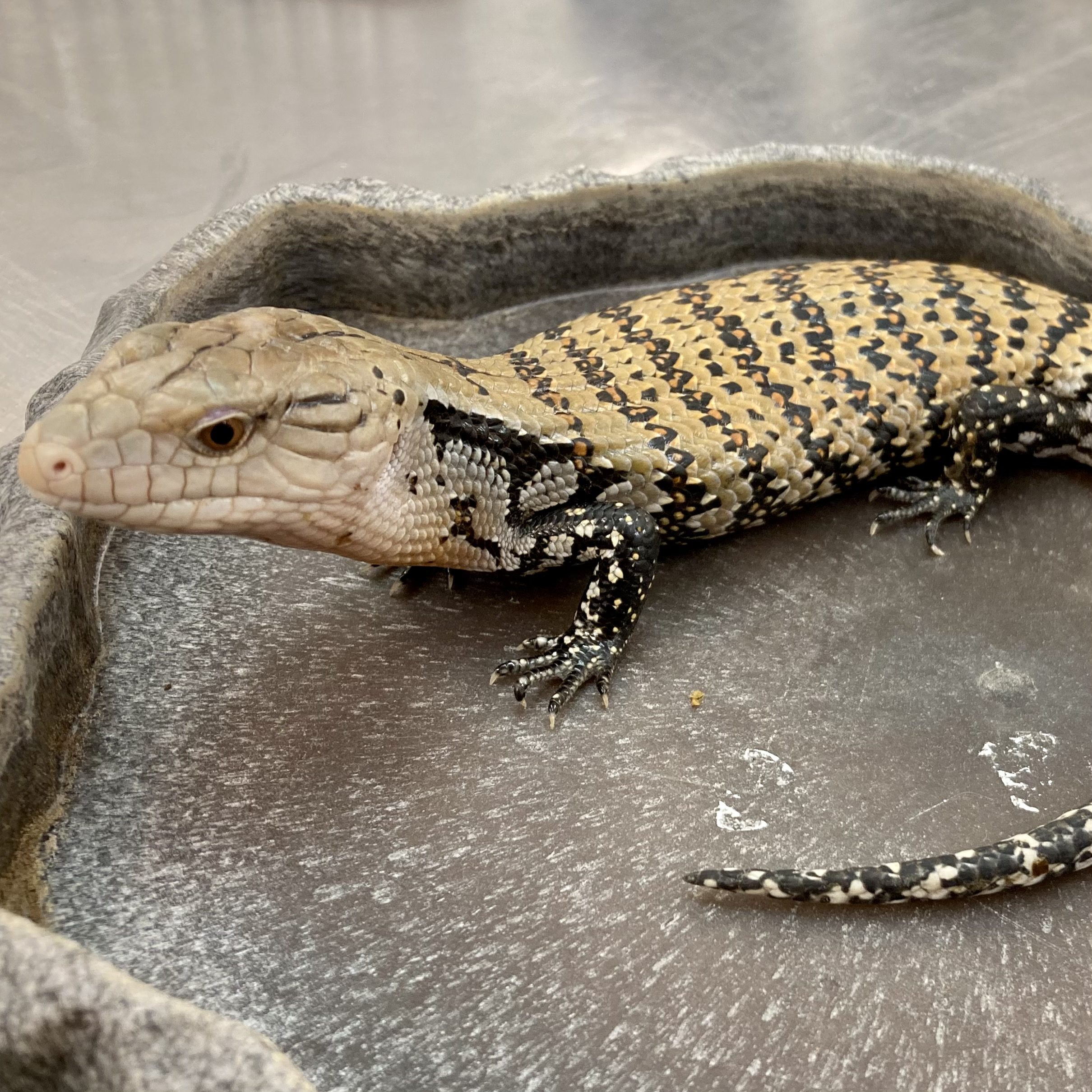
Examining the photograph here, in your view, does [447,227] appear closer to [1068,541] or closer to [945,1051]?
[1068,541]

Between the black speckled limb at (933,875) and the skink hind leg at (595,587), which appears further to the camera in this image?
the skink hind leg at (595,587)

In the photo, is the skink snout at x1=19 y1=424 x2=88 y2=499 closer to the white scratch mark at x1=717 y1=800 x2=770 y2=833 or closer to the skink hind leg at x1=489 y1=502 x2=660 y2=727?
the skink hind leg at x1=489 y1=502 x2=660 y2=727

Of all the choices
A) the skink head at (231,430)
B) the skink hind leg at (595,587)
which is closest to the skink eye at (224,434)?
the skink head at (231,430)

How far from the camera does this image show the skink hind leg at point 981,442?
6.95ft

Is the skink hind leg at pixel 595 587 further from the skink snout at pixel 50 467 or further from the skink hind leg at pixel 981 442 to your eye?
the skink snout at pixel 50 467

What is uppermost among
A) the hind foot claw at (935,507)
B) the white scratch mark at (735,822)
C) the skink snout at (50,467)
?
the skink snout at (50,467)

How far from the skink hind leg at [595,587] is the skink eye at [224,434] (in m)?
0.57

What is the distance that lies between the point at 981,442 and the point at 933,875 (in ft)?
3.06

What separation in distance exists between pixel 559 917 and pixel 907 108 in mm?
3300

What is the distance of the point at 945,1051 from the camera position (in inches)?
57.1

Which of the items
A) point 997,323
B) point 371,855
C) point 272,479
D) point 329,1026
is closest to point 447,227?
point 272,479

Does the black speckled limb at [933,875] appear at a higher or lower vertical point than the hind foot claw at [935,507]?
lower

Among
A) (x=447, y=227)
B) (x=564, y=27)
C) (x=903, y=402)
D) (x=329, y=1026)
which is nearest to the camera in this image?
(x=329, y=1026)

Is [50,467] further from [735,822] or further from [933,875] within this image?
[933,875]
